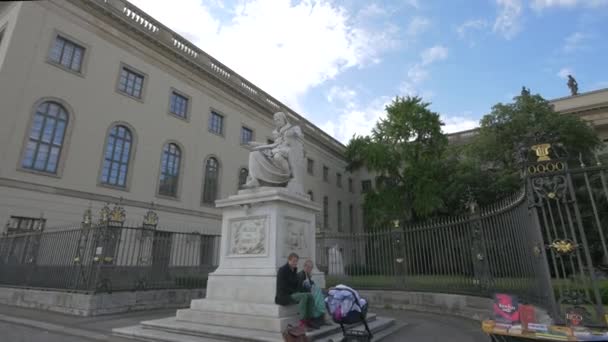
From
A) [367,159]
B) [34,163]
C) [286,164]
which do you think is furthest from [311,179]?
[286,164]

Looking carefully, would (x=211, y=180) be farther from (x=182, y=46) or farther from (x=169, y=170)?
(x=182, y=46)

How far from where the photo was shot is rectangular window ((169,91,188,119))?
2267cm

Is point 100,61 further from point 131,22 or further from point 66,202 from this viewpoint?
point 66,202

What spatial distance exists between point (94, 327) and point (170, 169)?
15.8 metres

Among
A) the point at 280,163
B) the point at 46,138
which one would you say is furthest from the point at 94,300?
the point at 46,138

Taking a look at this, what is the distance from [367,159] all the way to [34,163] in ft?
73.8

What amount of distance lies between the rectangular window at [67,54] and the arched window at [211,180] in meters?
9.66

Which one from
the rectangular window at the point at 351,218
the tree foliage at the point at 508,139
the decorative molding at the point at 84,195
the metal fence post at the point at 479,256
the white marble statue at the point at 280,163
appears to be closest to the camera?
the white marble statue at the point at 280,163

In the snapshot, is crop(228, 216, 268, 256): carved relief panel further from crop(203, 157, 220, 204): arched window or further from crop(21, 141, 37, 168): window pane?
crop(203, 157, 220, 204): arched window

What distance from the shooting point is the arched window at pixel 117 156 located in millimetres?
18391

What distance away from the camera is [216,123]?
25906mm

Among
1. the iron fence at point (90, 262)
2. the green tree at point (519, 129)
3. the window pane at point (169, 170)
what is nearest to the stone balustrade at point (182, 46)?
the window pane at point (169, 170)

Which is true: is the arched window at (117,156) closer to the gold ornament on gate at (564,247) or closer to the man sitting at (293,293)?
the man sitting at (293,293)

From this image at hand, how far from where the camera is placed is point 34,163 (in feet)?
51.0
